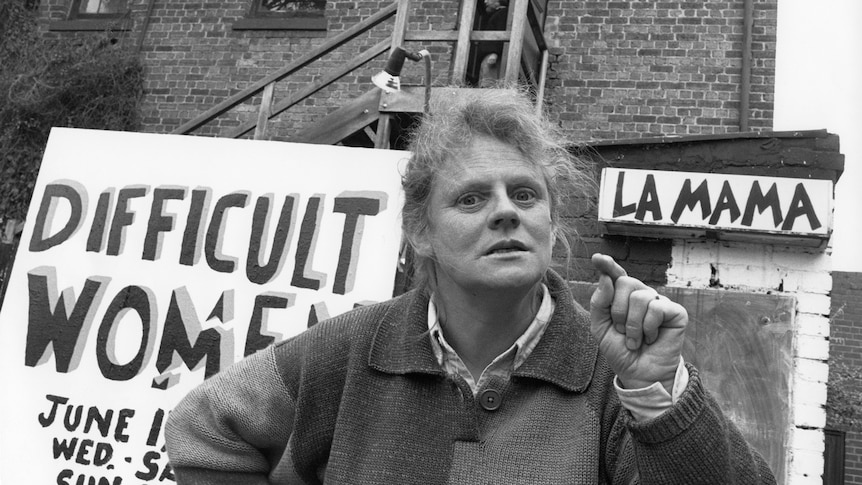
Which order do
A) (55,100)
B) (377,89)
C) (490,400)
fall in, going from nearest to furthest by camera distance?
1. (490,400)
2. (377,89)
3. (55,100)

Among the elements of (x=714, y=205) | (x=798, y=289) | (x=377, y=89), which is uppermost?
(x=377, y=89)

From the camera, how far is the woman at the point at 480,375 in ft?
4.58

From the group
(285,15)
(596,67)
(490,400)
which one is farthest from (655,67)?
(490,400)

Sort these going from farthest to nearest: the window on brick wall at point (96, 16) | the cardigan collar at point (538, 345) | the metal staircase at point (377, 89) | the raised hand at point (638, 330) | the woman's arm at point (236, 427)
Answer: the window on brick wall at point (96, 16)
the metal staircase at point (377, 89)
the woman's arm at point (236, 427)
the cardigan collar at point (538, 345)
the raised hand at point (638, 330)

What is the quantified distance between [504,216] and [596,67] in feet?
16.5

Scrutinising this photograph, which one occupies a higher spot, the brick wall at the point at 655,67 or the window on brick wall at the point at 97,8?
the window on brick wall at the point at 97,8

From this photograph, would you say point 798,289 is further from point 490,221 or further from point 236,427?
point 236,427

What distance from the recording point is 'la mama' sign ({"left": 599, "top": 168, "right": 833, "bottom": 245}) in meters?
4.25

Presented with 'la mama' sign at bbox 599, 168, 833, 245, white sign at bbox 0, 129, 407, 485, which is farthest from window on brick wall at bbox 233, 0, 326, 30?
'la mama' sign at bbox 599, 168, 833, 245

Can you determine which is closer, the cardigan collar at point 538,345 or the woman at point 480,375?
the woman at point 480,375

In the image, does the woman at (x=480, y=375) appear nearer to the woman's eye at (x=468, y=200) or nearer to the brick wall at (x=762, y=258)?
the woman's eye at (x=468, y=200)

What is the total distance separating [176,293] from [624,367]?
2936mm

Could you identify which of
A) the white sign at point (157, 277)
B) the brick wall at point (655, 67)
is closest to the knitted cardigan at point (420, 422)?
the white sign at point (157, 277)

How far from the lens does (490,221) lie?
5.89 feet
